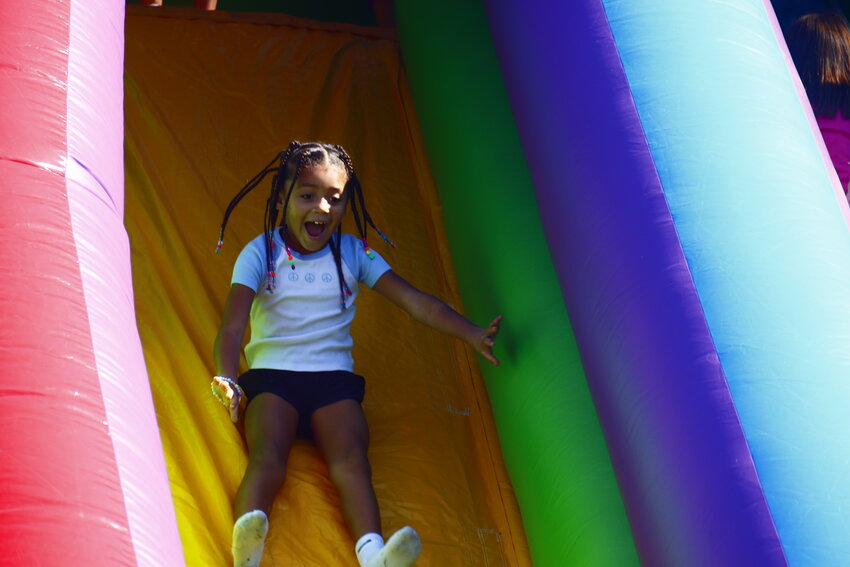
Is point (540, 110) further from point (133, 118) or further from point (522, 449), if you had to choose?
point (133, 118)

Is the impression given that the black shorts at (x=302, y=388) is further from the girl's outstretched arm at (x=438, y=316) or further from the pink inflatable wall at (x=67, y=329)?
the pink inflatable wall at (x=67, y=329)

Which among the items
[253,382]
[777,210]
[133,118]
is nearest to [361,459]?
[253,382]

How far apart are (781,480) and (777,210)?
0.42 meters

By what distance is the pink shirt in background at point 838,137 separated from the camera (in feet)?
8.90

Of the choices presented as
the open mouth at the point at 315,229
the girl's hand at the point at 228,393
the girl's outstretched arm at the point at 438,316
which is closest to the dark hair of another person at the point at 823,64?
the girl's outstretched arm at the point at 438,316

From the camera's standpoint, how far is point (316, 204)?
2.24m

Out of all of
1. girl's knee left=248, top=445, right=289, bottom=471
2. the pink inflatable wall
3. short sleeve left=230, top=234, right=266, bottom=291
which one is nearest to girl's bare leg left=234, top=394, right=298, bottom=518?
girl's knee left=248, top=445, right=289, bottom=471

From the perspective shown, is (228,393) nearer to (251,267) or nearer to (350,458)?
(350,458)

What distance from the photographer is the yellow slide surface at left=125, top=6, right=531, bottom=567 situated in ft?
6.57

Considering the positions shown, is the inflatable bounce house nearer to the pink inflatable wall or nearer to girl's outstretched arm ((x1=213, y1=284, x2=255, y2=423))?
the pink inflatable wall

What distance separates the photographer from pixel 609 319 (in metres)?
1.68

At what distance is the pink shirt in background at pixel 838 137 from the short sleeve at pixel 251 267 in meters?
1.39

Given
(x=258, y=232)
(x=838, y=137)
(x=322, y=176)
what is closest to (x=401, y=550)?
(x=322, y=176)

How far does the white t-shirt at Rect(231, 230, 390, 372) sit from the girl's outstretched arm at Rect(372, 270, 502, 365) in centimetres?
4
